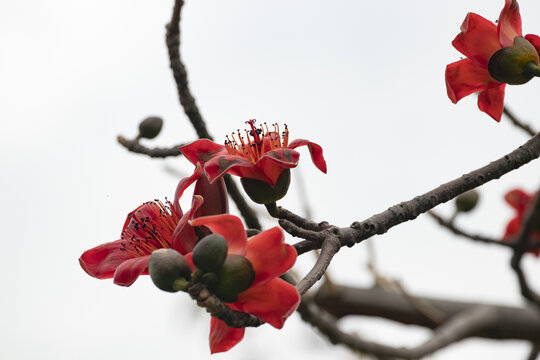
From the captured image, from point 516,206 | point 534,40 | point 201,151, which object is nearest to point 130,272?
point 201,151

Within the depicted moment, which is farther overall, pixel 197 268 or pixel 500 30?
pixel 500 30

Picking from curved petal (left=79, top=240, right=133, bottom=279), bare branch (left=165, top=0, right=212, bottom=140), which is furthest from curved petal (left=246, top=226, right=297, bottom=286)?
bare branch (left=165, top=0, right=212, bottom=140)

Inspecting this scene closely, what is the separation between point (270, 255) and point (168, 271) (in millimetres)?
170

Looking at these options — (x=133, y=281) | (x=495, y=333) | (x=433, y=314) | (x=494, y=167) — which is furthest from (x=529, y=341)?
(x=133, y=281)

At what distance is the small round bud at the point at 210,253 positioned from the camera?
906mm

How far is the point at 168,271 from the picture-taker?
89 cm

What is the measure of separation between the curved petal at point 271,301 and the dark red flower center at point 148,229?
1.06ft

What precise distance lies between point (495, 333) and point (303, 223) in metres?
2.39

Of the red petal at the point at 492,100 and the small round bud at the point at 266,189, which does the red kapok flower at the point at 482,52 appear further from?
the small round bud at the point at 266,189

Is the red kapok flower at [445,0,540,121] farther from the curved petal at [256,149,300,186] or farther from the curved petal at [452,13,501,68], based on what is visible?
the curved petal at [256,149,300,186]

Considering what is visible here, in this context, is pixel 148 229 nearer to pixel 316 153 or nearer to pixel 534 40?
pixel 316 153

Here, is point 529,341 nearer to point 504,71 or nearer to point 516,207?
point 516,207

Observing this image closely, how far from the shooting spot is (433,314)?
3.22 metres

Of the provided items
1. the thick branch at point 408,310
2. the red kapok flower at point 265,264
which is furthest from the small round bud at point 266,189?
the thick branch at point 408,310
